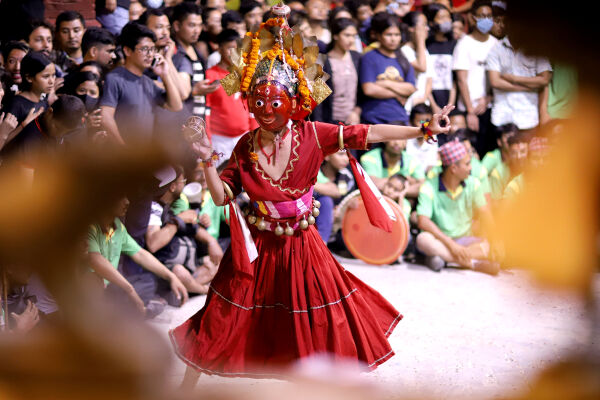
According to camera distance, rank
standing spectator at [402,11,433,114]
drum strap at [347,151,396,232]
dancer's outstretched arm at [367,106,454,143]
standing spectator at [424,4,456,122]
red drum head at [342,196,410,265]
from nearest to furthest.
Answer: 1. dancer's outstretched arm at [367,106,454,143]
2. drum strap at [347,151,396,232]
3. red drum head at [342,196,410,265]
4. standing spectator at [402,11,433,114]
5. standing spectator at [424,4,456,122]

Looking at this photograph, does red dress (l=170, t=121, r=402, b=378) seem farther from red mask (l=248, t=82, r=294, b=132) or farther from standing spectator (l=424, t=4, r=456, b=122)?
standing spectator (l=424, t=4, r=456, b=122)

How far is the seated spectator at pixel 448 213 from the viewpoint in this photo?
200 inches

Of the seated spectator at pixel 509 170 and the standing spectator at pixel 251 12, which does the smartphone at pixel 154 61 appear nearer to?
the standing spectator at pixel 251 12

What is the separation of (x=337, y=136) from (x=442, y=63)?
3696 millimetres

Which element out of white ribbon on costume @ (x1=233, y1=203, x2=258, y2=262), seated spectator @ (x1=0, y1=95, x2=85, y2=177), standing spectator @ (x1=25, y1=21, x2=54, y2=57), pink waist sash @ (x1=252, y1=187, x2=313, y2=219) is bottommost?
white ribbon on costume @ (x1=233, y1=203, x2=258, y2=262)

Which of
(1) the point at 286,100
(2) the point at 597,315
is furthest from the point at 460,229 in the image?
(2) the point at 597,315

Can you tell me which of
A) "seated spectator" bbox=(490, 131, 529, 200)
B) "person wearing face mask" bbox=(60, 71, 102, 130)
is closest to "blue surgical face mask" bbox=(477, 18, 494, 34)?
"seated spectator" bbox=(490, 131, 529, 200)

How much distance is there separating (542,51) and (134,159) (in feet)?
0.75

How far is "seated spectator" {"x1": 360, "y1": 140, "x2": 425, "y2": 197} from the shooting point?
5.41 m

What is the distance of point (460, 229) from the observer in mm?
5246

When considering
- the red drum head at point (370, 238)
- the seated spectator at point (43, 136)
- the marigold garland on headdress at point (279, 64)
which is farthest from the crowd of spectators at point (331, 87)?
the seated spectator at point (43, 136)

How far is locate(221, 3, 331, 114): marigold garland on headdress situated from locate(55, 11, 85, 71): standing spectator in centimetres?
191

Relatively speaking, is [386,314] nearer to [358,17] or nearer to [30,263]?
[30,263]

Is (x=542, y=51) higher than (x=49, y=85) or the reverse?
higher
